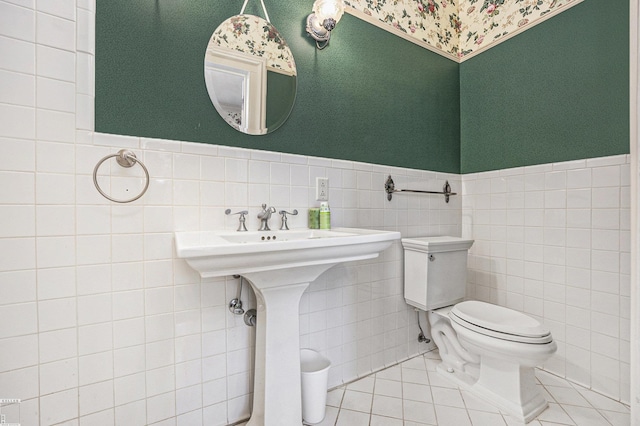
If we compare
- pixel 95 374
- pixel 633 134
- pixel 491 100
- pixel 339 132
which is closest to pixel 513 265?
pixel 633 134

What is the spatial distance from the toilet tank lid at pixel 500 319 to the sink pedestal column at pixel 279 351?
0.90 m

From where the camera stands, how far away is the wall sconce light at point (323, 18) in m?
1.53

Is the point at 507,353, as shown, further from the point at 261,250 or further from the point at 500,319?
the point at 261,250

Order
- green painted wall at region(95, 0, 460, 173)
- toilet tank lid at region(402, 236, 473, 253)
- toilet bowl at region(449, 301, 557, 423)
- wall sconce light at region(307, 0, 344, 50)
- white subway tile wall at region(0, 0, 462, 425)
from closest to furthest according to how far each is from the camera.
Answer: white subway tile wall at region(0, 0, 462, 425) → green painted wall at region(95, 0, 460, 173) → toilet bowl at region(449, 301, 557, 423) → wall sconce light at region(307, 0, 344, 50) → toilet tank lid at region(402, 236, 473, 253)

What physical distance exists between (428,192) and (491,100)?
2.75ft

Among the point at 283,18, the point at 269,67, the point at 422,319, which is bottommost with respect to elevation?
the point at 422,319

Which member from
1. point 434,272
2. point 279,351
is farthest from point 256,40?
point 434,272

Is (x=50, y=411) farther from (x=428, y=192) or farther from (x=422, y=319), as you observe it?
(x=428, y=192)

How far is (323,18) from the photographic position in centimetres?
155

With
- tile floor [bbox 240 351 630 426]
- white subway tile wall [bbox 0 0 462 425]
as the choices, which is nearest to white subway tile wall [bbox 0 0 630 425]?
white subway tile wall [bbox 0 0 462 425]

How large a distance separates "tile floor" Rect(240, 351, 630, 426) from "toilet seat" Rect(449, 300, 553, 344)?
0.41m

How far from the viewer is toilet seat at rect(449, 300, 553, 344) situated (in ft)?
4.40

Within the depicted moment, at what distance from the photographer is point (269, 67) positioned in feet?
4.91

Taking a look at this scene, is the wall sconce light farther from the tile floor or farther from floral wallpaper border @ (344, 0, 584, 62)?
the tile floor
